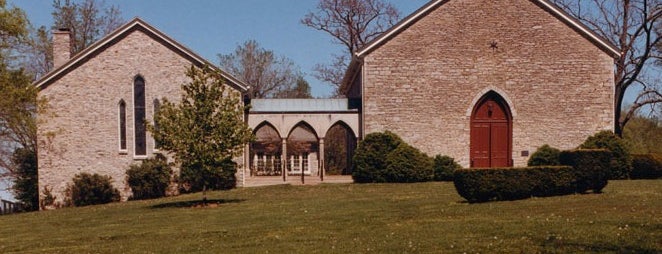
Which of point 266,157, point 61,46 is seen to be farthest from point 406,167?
point 266,157

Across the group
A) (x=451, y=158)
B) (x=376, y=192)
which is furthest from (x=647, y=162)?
(x=376, y=192)

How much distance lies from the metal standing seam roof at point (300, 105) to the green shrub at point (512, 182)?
16.0 m

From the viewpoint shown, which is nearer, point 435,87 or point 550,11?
point 435,87

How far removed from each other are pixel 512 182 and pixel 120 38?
68.6 feet

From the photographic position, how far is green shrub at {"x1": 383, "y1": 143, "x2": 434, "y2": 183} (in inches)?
1148

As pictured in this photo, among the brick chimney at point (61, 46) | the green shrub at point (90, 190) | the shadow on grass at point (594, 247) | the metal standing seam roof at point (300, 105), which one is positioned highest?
the brick chimney at point (61, 46)

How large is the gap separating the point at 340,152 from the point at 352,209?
1245 inches

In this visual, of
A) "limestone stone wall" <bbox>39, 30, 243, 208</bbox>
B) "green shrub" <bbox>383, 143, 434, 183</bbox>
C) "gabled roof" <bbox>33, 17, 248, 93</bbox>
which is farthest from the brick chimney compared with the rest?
"green shrub" <bbox>383, 143, 434, 183</bbox>

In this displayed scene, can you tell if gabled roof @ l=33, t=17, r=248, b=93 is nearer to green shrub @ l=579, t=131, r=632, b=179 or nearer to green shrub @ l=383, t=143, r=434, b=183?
green shrub @ l=383, t=143, r=434, b=183

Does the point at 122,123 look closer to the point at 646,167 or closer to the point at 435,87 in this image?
the point at 435,87

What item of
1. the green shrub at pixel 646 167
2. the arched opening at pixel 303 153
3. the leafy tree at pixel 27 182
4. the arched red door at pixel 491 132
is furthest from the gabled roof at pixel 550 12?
the leafy tree at pixel 27 182

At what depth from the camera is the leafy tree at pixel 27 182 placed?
33.4m

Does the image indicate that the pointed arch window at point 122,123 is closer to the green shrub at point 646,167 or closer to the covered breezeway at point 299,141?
the covered breezeway at point 299,141

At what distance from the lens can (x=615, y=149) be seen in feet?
98.6
